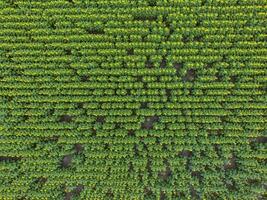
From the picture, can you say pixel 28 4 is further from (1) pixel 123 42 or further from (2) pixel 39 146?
(2) pixel 39 146

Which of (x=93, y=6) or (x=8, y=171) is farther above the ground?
(x=93, y=6)

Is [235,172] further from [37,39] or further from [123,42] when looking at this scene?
[37,39]

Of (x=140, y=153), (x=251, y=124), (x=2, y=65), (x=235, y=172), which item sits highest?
(x=2, y=65)

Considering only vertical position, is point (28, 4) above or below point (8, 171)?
above

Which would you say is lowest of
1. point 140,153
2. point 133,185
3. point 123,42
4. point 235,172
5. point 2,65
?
point 133,185

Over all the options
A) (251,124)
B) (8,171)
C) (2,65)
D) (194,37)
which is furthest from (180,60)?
(8,171)

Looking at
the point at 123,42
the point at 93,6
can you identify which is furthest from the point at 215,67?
the point at 93,6
